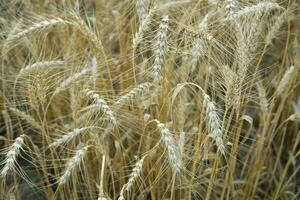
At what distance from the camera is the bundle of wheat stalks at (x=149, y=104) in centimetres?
175

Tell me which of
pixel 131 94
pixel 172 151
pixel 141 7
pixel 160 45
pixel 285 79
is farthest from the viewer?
pixel 285 79

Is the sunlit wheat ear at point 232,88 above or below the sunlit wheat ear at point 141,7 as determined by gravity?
below

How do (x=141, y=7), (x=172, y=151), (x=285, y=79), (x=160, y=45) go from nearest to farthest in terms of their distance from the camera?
(x=172, y=151) → (x=160, y=45) → (x=141, y=7) → (x=285, y=79)

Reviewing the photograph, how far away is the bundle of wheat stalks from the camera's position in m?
1.75

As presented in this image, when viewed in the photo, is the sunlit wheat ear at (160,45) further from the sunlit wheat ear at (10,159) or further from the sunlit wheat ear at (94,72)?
the sunlit wheat ear at (10,159)

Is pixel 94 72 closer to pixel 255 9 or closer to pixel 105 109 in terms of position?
pixel 105 109

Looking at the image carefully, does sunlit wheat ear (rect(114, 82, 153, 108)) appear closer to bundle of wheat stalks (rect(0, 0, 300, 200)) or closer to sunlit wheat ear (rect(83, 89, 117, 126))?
bundle of wheat stalks (rect(0, 0, 300, 200))

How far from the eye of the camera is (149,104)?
6.21 ft

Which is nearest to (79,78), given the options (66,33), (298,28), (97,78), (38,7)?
(97,78)

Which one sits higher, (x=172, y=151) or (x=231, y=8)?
(x=231, y=8)

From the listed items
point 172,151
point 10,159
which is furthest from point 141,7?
point 10,159

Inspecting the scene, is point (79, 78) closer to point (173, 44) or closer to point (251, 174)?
point (173, 44)

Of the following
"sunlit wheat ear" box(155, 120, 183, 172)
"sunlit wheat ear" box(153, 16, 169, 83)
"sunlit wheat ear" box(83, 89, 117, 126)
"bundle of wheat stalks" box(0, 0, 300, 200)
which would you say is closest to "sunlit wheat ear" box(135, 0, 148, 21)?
"bundle of wheat stalks" box(0, 0, 300, 200)

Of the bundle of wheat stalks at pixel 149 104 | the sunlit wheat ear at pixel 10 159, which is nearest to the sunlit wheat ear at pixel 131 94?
the bundle of wheat stalks at pixel 149 104
